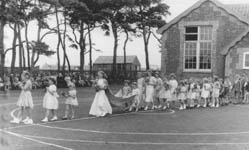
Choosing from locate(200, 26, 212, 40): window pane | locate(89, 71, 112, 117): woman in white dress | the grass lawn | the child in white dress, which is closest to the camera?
the grass lawn

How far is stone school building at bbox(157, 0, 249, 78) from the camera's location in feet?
81.8

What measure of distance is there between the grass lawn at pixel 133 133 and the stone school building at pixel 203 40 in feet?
37.2

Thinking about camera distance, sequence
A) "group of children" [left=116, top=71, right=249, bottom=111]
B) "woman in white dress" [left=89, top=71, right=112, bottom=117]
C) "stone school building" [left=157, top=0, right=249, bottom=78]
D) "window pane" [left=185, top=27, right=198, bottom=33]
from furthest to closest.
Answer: "window pane" [left=185, top=27, right=198, bottom=33]
"stone school building" [left=157, top=0, right=249, bottom=78]
"group of children" [left=116, top=71, right=249, bottom=111]
"woman in white dress" [left=89, top=71, right=112, bottom=117]

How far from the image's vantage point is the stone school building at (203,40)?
24.9 m

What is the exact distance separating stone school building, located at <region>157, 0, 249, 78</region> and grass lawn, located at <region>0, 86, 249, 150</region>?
446 inches

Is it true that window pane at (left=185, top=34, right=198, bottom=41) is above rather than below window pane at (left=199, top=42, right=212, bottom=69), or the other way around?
above

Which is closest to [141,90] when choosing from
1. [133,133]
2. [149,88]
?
[149,88]

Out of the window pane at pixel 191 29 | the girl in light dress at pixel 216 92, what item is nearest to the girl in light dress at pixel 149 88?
the girl in light dress at pixel 216 92

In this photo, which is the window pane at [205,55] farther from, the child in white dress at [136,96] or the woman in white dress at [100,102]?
the woman in white dress at [100,102]

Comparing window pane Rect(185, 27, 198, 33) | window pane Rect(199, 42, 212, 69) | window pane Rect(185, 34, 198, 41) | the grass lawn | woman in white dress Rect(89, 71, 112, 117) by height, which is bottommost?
the grass lawn

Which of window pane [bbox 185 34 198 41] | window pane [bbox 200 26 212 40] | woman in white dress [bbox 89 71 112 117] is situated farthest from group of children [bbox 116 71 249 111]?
window pane [bbox 185 34 198 41]

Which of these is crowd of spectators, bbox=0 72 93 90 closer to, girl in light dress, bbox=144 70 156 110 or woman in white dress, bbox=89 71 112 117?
girl in light dress, bbox=144 70 156 110

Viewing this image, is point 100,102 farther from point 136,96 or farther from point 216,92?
point 216,92

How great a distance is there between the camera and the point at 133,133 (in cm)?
1022
